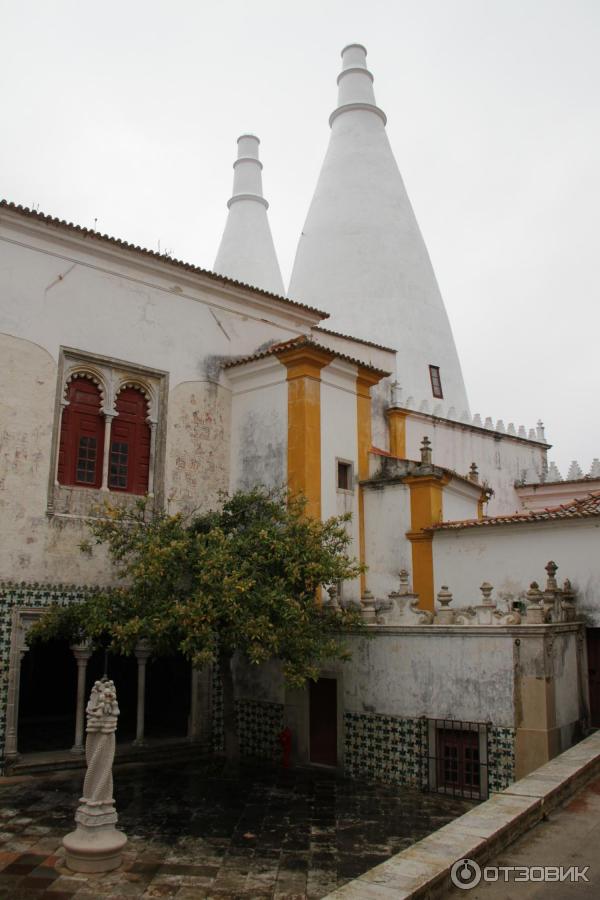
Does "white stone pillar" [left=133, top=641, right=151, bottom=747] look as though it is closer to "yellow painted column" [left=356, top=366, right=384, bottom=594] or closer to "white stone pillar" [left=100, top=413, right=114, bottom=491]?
"white stone pillar" [left=100, top=413, right=114, bottom=491]

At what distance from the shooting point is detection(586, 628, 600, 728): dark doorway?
12656mm

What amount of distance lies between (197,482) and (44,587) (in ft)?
12.1

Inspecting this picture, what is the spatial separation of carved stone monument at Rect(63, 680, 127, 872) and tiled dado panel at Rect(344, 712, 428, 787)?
16.2 feet

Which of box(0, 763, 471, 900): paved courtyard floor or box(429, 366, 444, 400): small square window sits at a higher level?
box(429, 366, 444, 400): small square window

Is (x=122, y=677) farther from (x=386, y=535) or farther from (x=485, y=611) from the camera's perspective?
(x=485, y=611)

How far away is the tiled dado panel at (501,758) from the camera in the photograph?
35.2 feet

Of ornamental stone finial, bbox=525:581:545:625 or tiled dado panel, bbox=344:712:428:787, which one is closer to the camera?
ornamental stone finial, bbox=525:581:545:625

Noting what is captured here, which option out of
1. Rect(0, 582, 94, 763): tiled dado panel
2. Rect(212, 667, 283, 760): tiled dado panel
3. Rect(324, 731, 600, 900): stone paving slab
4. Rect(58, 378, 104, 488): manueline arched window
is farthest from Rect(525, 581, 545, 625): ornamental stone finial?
Rect(58, 378, 104, 488): manueline arched window

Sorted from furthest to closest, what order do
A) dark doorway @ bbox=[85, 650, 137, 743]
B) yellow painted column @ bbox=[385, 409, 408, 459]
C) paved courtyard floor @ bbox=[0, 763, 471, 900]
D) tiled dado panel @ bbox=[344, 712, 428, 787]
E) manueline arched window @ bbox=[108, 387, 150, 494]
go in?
yellow painted column @ bbox=[385, 409, 408, 459]
dark doorway @ bbox=[85, 650, 137, 743]
manueline arched window @ bbox=[108, 387, 150, 494]
tiled dado panel @ bbox=[344, 712, 428, 787]
paved courtyard floor @ bbox=[0, 763, 471, 900]

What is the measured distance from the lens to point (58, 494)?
529 inches

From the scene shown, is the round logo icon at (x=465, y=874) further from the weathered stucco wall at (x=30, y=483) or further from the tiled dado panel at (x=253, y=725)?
the weathered stucco wall at (x=30, y=483)

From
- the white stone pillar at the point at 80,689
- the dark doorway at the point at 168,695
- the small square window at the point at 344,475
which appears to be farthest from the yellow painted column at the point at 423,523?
the white stone pillar at the point at 80,689

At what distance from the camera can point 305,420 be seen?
14.8m

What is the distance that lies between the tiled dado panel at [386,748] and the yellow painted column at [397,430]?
9.17m
